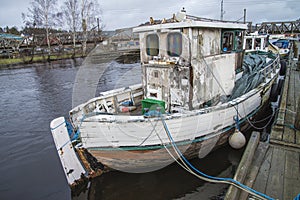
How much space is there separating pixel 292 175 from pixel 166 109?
3.53 meters

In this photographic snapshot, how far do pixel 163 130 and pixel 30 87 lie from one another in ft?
50.5

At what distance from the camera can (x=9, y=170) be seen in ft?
20.5

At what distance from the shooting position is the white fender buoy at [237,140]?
6211 millimetres

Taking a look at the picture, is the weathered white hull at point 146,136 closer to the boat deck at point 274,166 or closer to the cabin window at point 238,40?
the boat deck at point 274,166

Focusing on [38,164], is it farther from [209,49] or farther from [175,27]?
[209,49]

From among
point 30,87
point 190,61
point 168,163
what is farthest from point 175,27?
point 30,87

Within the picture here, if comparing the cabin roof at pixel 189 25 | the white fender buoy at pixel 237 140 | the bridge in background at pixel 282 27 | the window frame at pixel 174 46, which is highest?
the bridge in background at pixel 282 27

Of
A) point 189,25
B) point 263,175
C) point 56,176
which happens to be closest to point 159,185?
point 263,175

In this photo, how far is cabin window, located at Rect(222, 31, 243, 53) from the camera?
22.6 ft

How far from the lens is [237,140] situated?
20.4 ft

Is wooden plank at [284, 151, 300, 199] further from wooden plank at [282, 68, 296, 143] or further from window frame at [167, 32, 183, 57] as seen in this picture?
window frame at [167, 32, 183, 57]

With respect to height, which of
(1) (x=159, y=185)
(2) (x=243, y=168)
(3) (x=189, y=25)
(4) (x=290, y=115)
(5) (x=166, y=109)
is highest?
(3) (x=189, y=25)

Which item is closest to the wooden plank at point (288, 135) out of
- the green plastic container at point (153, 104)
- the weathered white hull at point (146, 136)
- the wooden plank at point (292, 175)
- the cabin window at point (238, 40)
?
the wooden plank at point (292, 175)

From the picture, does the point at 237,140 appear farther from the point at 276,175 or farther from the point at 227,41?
the point at 227,41
